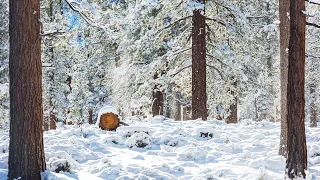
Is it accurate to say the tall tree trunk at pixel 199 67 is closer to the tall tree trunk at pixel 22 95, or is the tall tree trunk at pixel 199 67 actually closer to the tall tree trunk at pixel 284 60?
the tall tree trunk at pixel 284 60

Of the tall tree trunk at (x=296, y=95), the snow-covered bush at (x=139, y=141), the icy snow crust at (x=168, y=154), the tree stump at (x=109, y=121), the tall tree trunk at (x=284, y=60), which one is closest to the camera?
the tall tree trunk at (x=296, y=95)

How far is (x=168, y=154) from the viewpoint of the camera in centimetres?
938

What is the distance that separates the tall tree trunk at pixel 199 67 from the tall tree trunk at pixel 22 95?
8.49 metres

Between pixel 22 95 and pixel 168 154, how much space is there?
14.1 feet

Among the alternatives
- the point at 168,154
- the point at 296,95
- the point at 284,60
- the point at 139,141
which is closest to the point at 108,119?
the point at 139,141

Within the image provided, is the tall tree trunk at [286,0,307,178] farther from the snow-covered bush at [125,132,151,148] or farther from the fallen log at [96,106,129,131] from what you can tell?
the fallen log at [96,106,129,131]

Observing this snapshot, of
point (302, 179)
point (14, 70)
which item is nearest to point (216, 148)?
point (302, 179)

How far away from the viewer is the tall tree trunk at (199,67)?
46.3ft

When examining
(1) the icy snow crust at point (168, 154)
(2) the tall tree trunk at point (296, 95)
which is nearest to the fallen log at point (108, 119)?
(1) the icy snow crust at point (168, 154)

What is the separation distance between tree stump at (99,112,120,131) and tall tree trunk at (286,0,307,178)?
6878mm

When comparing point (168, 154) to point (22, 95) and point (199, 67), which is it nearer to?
point (22, 95)

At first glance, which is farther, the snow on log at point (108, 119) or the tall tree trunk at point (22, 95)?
the snow on log at point (108, 119)

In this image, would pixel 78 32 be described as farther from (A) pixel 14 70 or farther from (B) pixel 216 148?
(B) pixel 216 148

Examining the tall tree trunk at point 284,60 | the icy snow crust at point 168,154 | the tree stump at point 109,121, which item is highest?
the tall tree trunk at point 284,60
